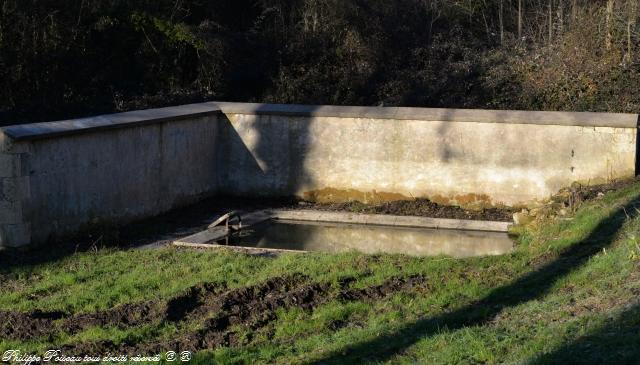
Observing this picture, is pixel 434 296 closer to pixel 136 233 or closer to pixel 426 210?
pixel 136 233

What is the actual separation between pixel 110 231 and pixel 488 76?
11791 mm

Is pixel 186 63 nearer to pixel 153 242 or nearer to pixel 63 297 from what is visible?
pixel 153 242

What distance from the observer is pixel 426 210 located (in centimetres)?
1586

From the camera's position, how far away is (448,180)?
16266 millimetres

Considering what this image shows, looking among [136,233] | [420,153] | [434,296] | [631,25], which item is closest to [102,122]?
[136,233]

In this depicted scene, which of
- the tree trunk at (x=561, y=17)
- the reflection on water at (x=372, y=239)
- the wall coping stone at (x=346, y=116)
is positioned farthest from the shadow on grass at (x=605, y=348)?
the tree trunk at (x=561, y=17)

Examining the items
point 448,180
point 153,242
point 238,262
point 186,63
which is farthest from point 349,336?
point 186,63

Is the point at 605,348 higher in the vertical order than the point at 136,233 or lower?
higher

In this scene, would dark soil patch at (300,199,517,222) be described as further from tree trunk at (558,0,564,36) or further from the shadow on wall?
tree trunk at (558,0,564,36)

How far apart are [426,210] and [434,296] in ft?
20.2

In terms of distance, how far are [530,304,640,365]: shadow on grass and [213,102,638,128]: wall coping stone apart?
341 inches

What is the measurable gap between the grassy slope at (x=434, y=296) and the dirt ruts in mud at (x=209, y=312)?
205 mm

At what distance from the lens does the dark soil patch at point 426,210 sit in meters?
15.5

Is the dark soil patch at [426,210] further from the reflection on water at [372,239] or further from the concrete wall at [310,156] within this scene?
the reflection on water at [372,239]
